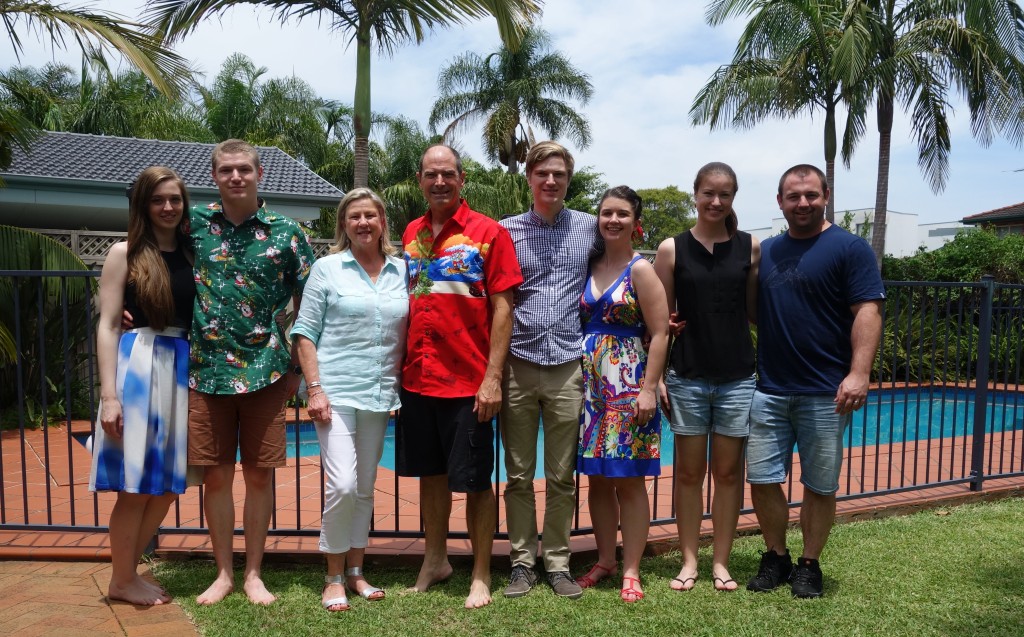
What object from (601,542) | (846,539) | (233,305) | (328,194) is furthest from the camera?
(328,194)

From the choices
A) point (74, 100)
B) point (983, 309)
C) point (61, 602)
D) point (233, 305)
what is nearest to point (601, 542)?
point (233, 305)

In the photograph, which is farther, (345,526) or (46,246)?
(46,246)

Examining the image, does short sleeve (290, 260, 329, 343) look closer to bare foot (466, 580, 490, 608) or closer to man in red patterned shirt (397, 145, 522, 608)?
man in red patterned shirt (397, 145, 522, 608)

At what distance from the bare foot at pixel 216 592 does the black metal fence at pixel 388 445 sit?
0.64 m

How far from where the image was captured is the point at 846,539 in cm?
431

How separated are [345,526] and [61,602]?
1.34 metres

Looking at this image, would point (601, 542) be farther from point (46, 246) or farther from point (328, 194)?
point (328, 194)

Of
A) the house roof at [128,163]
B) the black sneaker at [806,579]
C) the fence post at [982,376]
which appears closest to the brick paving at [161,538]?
the fence post at [982,376]

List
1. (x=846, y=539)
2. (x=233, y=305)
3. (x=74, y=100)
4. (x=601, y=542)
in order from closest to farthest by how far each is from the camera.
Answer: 1. (x=233, y=305)
2. (x=601, y=542)
3. (x=846, y=539)
4. (x=74, y=100)

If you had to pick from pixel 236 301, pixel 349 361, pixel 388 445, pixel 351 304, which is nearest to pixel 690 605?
pixel 349 361

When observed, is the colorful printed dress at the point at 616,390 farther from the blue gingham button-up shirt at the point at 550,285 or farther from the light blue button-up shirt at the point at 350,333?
the light blue button-up shirt at the point at 350,333

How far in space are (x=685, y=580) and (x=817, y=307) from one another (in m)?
1.40

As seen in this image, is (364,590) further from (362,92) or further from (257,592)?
(362,92)

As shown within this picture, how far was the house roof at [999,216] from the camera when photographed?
91.9 feet
